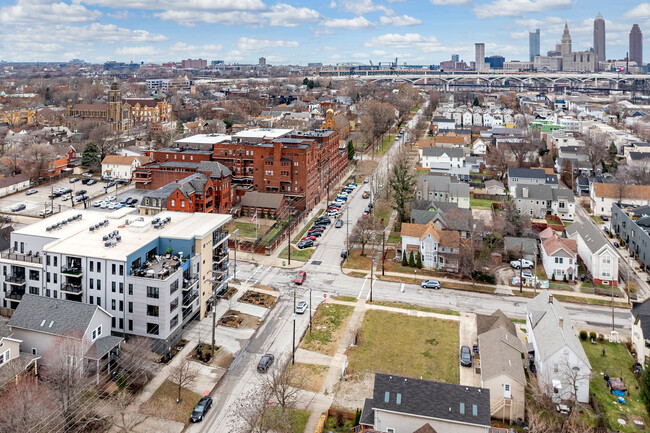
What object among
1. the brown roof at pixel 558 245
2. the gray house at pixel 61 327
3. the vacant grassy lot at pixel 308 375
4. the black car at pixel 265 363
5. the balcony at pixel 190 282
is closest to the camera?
the gray house at pixel 61 327

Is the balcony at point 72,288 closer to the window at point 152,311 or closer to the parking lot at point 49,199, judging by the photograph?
the window at point 152,311

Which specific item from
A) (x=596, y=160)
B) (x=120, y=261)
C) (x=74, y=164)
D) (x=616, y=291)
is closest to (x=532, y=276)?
(x=616, y=291)

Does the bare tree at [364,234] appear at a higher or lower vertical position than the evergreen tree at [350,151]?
lower

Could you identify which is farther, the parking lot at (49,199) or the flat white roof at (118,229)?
the parking lot at (49,199)

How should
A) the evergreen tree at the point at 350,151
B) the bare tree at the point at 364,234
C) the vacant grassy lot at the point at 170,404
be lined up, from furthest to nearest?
the evergreen tree at the point at 350,151 → the bare tree at the point at 364,234 → the vacant grassy lot at the point at 170,404

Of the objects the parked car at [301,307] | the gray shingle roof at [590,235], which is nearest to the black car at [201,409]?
the parked car at [301,307]

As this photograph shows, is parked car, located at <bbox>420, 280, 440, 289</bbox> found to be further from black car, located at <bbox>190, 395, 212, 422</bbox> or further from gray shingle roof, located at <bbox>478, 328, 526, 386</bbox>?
black car, located at <bbox>190, 395, 212, 422</bbox>

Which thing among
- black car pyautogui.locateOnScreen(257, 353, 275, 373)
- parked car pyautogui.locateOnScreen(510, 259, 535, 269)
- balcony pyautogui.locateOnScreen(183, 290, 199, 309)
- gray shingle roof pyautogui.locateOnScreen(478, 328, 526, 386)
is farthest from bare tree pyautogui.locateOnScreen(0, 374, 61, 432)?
parked car pyautogui.locateOnScreen(510, 259, 535, 269)
